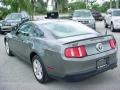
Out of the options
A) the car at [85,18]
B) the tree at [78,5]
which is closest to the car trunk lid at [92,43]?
the car at [85,18]

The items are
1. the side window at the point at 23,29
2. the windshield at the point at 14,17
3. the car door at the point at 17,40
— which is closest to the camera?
the side window at the point at 23,29

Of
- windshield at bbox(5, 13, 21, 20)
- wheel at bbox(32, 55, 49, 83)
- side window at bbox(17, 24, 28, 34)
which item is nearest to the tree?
windshield at bbox(5, 13, 21, 20)

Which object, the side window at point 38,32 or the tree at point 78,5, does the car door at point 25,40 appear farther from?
the tree at point 78,5

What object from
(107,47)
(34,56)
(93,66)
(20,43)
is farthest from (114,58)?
(20,43)

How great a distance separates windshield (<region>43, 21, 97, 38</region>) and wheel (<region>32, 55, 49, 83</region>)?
75 centimetres

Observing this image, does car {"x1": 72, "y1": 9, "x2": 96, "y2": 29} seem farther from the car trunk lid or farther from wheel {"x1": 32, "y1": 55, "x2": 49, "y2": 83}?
the car trunk lid

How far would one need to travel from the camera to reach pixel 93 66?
4.98 meters

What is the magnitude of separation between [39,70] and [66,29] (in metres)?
1.22

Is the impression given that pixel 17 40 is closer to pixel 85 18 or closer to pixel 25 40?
pixel 25 40

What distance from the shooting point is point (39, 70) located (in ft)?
18.8

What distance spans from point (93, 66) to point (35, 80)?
169 cm

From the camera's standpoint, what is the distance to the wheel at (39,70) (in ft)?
18.1

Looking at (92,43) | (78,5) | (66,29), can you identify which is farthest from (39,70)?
(78,5)

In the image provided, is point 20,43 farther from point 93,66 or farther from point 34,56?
point 93,66
